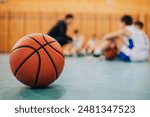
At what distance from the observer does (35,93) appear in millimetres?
2320

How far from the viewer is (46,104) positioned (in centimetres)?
180

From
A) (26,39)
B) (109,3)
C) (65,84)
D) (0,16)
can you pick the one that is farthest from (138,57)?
(0,16)

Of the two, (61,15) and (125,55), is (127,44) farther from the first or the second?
(61,15)

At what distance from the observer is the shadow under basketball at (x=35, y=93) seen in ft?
7.10

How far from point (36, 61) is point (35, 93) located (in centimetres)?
29

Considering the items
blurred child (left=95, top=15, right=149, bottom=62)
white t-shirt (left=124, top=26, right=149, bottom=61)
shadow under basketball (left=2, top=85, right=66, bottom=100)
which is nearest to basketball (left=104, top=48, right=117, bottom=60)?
blurred child (left=95, top=15, right=149, bottom=62)

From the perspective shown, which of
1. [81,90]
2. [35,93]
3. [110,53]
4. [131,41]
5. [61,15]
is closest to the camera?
[35,93]

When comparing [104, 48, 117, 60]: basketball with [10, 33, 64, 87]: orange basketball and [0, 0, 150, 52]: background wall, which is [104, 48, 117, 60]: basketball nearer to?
[10, 33, 64, 87]: orange basketball

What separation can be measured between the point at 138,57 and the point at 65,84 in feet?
11.7

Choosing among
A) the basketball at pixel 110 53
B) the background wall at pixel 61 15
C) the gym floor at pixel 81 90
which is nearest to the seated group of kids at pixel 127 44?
the basketball at pixel 110 53

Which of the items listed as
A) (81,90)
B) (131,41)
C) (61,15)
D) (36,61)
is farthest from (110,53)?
(61,15)

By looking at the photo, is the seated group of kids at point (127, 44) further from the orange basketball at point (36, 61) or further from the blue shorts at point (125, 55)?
the orange basketball at point (36, 61)

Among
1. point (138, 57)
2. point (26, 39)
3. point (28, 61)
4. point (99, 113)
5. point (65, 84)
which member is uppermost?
point (26, 39)

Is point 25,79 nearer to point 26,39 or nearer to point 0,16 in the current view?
point 26,39
